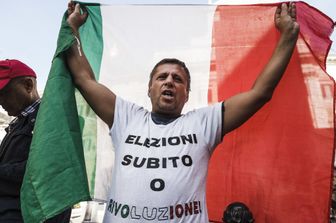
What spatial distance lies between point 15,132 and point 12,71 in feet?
1.51

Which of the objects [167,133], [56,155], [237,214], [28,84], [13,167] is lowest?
[237,214]

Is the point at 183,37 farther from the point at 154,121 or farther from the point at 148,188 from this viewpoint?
the point at 148,188

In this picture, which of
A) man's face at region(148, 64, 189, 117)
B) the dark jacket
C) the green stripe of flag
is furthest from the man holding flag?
the dark jacket

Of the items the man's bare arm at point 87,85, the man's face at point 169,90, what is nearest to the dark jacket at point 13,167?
the man's bare arm at point 87,85

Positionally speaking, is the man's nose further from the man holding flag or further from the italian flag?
the italian flag

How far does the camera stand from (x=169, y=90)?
2.14 m

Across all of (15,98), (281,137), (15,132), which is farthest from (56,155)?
(281,137)

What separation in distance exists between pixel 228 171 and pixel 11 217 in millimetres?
1404

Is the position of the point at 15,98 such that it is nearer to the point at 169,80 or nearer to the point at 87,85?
the point at 87,85

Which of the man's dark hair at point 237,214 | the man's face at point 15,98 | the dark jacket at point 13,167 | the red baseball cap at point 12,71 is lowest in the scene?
the man's dark hair at point 237,214

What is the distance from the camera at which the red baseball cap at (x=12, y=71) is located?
2570mm

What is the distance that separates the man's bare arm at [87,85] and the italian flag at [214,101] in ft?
0.21

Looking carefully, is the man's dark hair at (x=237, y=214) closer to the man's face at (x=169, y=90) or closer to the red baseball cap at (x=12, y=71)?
the man's face at (x=169, y=90)

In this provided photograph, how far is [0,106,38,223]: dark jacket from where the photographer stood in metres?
2.25
